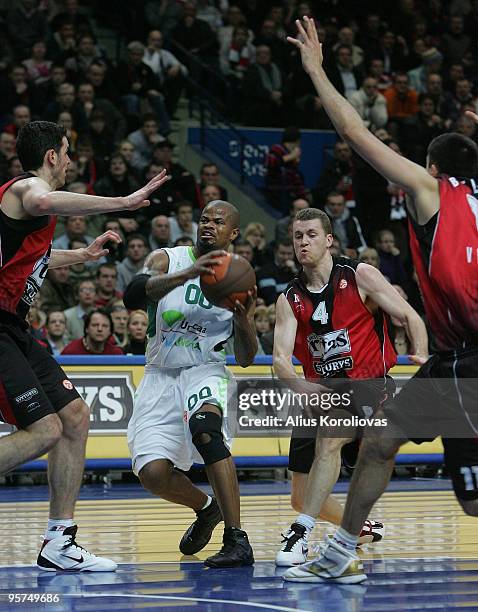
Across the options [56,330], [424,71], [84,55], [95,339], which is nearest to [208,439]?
[95,339]

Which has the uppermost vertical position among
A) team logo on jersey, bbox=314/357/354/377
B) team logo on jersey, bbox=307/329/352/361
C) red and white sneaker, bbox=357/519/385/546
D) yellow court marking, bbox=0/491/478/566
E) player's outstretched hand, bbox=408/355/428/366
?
player's outstretched hand, bbox=408/355/428/366

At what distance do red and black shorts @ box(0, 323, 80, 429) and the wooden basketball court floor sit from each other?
0.92 meters

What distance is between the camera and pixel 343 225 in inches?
664

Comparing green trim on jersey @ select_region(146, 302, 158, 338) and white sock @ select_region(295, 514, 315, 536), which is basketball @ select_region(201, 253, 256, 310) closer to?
green trim on jersey @ select_region(146, 302, 158, 338)

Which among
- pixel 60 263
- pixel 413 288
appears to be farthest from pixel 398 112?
pixel 60 263

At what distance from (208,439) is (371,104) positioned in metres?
12.2

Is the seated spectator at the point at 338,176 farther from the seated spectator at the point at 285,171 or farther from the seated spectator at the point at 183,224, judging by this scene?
the seated spectator at the point at 183,224

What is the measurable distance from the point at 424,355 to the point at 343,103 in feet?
4.77

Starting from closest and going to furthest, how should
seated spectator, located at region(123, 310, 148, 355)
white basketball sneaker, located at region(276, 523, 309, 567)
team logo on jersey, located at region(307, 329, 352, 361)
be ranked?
white basketball sneaker, located at region(276, 523, 309, 567) < team logo on jersey, located at region(307, 329, 352, 361) < seated spectator, located at region(123, 310, 148, 355)

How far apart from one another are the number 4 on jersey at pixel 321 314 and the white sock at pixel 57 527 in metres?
1.99

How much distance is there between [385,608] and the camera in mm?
5559

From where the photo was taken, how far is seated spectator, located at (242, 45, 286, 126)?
18953 millimetres

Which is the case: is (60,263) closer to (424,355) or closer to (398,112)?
(424,355)

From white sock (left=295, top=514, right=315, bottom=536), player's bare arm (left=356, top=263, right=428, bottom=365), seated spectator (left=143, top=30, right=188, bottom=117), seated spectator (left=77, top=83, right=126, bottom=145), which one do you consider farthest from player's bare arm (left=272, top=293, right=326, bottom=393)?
seated spectator (left=143, top=30, right=188, bottom=117)
